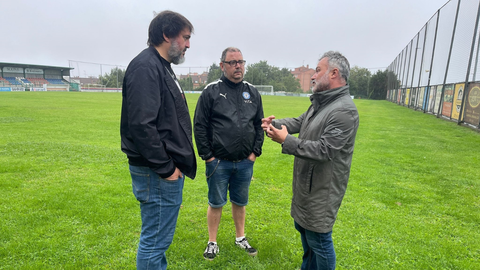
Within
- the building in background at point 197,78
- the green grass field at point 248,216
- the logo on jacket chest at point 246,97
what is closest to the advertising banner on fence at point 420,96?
the green grass field at point 248,216

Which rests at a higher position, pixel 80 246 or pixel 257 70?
pixel 257 70

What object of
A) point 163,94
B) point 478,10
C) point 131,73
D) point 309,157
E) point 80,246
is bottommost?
point 80,246

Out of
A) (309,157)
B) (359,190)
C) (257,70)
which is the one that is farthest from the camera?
(257,70)

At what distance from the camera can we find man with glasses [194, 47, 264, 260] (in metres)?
2.78

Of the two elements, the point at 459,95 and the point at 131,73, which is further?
the point at 459,95

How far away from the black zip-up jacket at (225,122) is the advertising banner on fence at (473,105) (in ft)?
45.0

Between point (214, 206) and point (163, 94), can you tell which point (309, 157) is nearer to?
point (163, 94)

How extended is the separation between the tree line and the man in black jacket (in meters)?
47.0

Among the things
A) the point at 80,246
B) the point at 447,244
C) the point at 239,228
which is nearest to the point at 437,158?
the point at 447,244

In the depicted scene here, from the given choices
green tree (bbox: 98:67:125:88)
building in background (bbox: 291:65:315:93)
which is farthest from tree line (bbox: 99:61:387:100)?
building in background (bbox: 291:65:315:93)

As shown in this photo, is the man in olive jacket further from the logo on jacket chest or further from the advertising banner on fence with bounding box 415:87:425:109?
the advertising banner on fence with bounding box 415:87:425:109

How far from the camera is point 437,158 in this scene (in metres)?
7.49

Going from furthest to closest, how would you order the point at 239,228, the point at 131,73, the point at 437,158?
the point at 437,158 → the point at 239,228 → the point at 131,73

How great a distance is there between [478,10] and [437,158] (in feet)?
37.3
